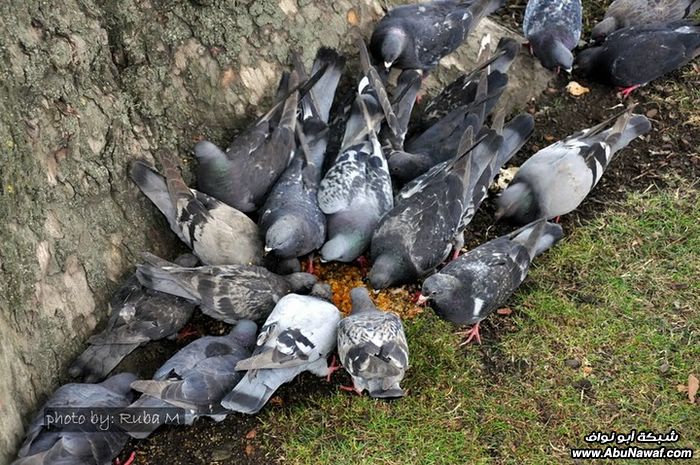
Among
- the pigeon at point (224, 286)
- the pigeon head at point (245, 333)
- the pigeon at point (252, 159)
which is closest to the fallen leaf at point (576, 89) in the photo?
the pigeon at point (252, 159)

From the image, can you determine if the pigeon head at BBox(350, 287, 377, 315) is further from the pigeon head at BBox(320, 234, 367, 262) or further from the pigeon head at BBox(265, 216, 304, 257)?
the pigeon head at BBox(265, 216, 304, 257)

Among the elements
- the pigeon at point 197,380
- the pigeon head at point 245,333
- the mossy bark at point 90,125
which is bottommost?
the pigeon head at point 245,333

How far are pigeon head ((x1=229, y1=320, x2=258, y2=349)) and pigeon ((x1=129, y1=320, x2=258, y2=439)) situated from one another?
0.09ft

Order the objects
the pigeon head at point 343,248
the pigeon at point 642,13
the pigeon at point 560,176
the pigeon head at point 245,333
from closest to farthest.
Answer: the pigeon head at point 245,333, the pigeon head at point 343,248, the pigeon at point 560,176, the pigeon at point 642,13

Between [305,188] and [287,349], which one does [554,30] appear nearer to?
[305,188]

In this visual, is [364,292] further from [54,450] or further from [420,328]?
[54,450]

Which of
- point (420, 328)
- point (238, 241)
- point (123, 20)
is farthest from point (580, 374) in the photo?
point (123, 20)

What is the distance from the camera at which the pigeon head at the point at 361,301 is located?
4528 millimetres

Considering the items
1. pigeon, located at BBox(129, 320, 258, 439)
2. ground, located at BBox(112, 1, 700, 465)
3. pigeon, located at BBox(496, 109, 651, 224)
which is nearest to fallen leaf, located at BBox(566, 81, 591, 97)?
pigeon, located at BBox(496, 109, 651, 224)

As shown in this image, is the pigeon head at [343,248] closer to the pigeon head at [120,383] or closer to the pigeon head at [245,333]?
the pigeon head at [245,333]

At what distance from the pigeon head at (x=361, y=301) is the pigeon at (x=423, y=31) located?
1.83m

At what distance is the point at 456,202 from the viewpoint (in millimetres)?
4914

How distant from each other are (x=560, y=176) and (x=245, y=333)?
2.36 meters

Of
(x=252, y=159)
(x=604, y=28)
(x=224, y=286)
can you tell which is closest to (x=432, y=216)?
(x=252, y=159)
